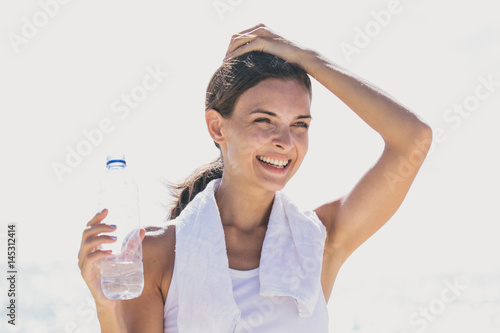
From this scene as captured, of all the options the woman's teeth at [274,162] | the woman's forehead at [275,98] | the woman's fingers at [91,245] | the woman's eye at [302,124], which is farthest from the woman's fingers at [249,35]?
the woman's fingers at [91,245]

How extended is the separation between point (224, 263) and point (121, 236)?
61cm

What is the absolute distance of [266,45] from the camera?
402 centimetres

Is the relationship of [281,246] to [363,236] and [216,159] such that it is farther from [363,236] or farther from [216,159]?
[216,159]

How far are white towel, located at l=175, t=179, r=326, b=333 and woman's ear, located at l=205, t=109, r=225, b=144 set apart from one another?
33 centimetres

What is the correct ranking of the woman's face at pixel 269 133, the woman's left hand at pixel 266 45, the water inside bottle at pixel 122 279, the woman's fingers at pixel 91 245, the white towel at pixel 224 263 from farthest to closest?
the woman's left hand at pixel 266 45, the woman's face at pixel 269 133, the white towel at pixel 224 263, the water inside bottle at pixel 122 279, the woman's fingers at pixel 91 245

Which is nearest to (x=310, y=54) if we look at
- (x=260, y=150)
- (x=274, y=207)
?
(x=260, y=150)

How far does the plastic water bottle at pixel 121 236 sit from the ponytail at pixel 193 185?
840 millimetres

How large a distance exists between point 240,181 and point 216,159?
1.96 ft

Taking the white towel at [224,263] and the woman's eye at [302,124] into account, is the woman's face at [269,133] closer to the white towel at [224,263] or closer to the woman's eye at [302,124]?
the woman's eye at [302,124]

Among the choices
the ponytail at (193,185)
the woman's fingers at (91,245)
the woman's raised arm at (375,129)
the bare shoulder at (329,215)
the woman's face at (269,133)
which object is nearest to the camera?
the woman's fingers at (91,245)

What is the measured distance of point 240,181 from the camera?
13.0 ft

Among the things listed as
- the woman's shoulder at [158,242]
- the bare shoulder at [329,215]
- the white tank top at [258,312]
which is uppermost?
the bare shoulder at [329,215]

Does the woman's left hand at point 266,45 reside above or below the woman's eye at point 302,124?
above

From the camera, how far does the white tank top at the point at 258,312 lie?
12.0ft
